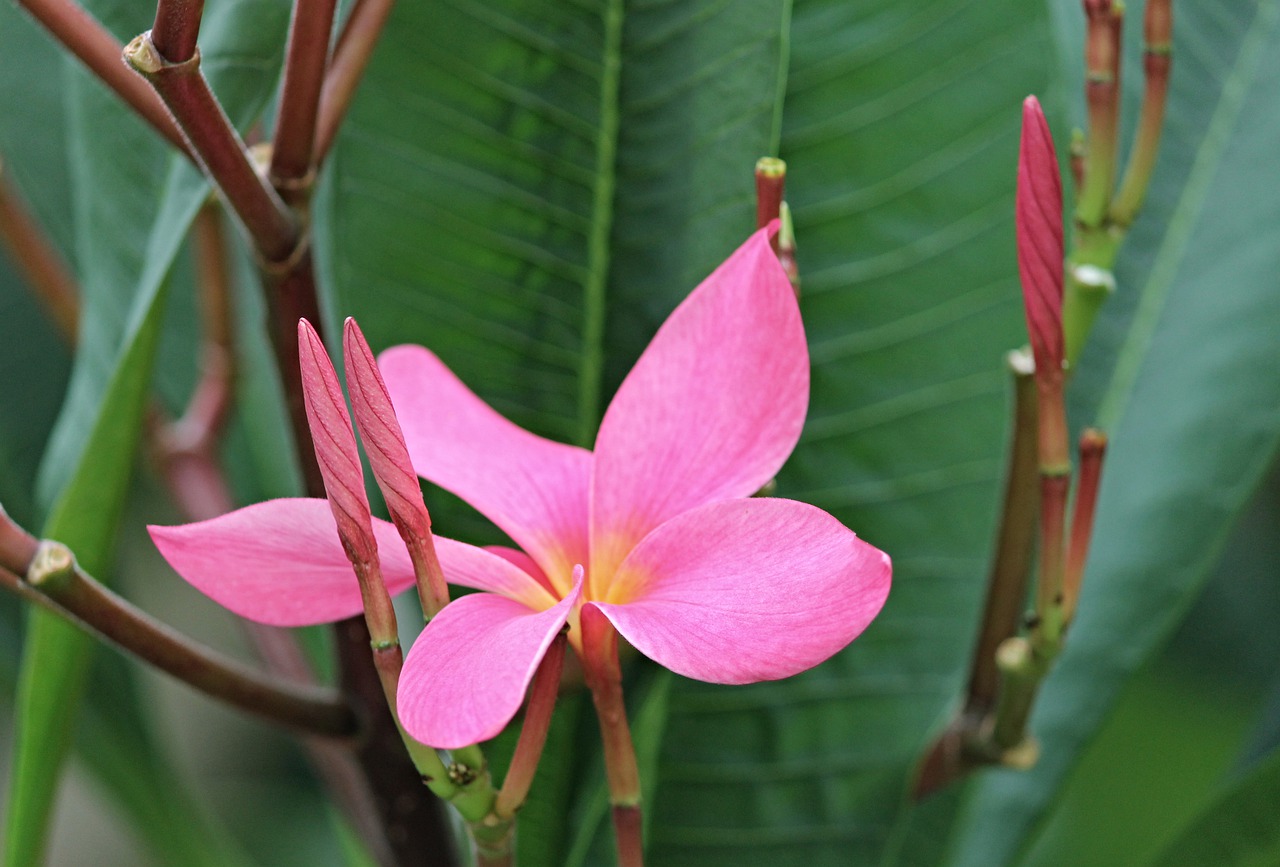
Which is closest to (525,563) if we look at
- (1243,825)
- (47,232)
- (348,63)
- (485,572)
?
(485,572)

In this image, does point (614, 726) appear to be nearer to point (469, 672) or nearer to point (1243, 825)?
point (469, 672)

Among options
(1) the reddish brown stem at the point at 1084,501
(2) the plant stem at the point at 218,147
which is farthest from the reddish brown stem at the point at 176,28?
(1) the reddish brown stem at the point at 1084,501

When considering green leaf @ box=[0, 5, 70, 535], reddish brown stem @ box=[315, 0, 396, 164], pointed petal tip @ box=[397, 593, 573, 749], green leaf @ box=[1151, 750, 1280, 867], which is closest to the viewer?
pointed petal tip @ box=[397, 593, 573, 749]

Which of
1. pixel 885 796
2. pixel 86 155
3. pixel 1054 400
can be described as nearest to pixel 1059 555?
pixel 1054 400

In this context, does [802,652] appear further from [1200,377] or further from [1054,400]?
[1200,377]

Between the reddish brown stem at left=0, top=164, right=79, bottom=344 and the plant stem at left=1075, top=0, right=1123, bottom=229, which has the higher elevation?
the plant stem at left=1075, top=0, right=1123, bottom=229

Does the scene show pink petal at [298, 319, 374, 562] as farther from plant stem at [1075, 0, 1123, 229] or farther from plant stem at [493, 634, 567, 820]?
plant stem at [1075, 0, 1123, 229]

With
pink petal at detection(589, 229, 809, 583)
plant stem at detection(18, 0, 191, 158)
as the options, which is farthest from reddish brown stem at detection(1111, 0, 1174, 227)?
plant stem at detection(18, 0, 191, 158)
